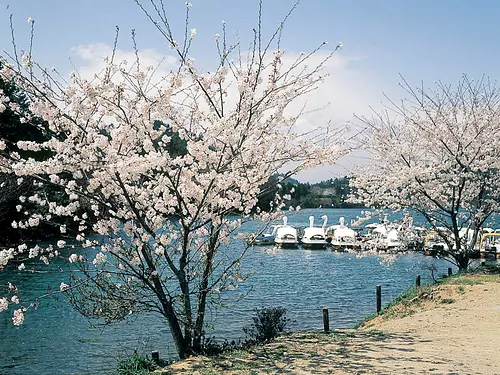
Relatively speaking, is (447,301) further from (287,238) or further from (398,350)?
(287,238)

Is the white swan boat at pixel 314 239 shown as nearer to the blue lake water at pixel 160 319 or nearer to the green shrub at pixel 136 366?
the blue lake water at pixel 160 319

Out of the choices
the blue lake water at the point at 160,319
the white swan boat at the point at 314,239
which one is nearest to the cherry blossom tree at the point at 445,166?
the blue lake water at the point at 160,319

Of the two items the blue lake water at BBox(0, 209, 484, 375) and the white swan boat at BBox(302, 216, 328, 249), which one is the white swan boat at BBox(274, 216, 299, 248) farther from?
the blue lake water at BBox(0, 209, 484, 375)

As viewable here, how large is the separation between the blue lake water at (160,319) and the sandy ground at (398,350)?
3.55ft

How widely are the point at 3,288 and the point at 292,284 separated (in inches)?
382

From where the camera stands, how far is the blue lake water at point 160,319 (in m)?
10.3

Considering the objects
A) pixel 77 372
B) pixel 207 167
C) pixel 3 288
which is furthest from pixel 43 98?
pixel 3 288

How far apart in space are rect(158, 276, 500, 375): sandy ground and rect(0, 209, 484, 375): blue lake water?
3.55ft

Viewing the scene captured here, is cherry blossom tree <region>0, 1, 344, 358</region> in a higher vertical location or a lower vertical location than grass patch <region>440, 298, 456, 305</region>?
higher

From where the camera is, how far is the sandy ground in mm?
6609

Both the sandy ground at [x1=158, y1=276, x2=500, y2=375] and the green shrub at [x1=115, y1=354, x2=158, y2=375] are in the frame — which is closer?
the sandy ground at [x1=158, y1=276, x2=500, y2=375]

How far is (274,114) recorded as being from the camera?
307 inches

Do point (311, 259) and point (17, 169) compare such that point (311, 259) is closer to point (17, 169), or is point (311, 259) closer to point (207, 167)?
point (207, 167)

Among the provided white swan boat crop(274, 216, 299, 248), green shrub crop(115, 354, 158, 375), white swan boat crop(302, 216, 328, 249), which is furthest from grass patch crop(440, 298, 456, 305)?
white swan boat crop(274, 216, 299, 248)
